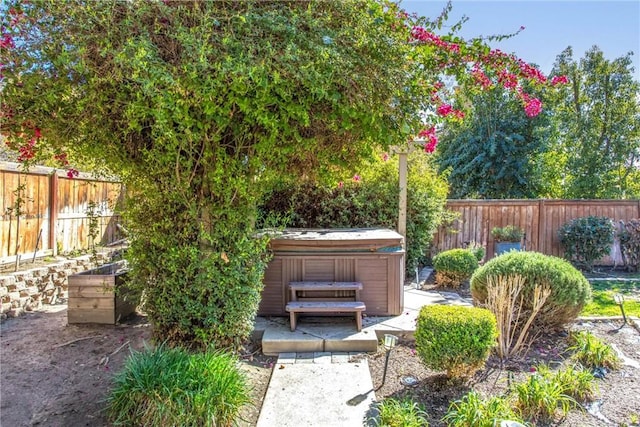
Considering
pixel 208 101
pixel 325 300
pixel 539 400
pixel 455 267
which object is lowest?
pixel 539 400

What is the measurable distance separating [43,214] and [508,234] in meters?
8.10

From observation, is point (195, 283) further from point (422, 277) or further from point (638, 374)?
point (422, 277)

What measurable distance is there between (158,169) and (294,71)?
1.22 meters

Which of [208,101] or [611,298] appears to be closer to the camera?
[208,101]

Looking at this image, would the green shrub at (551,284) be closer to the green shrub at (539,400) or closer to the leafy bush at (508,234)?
the green shrub at (539,400)

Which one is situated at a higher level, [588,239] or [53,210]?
[53,210]

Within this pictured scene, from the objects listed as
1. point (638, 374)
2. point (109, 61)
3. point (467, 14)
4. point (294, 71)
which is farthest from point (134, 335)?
point (638, 374)

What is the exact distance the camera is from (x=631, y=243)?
805 cm

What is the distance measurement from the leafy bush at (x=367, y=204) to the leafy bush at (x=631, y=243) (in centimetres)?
439

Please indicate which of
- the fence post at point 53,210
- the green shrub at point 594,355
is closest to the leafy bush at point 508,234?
the green shrub at point 594,355

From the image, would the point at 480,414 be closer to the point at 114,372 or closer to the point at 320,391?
the point at 320,391

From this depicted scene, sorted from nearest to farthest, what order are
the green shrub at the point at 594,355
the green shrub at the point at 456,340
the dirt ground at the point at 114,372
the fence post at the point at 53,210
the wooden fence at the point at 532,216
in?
1. the dirt ground at the point at 114,372
2. the green shrub at the point at 456,340
3. the green shrub at the point at 594,355
4. the fence post at the point at 53,210
5. the wooden fence at the point at 532,216

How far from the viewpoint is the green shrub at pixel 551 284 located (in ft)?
12.5

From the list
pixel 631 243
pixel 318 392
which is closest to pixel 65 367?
pixel 318 392
